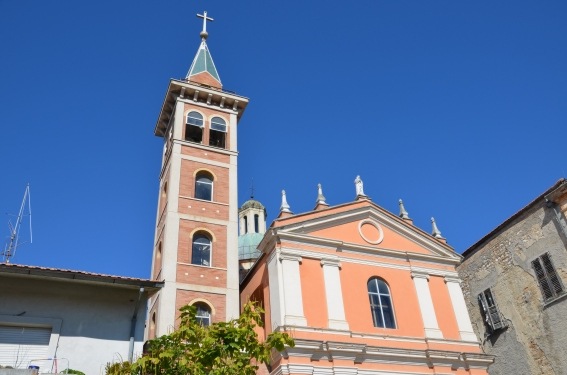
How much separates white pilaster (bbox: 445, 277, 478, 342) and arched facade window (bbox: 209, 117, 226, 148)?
39.7ft

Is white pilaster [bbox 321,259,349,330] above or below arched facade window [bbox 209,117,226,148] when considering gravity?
below

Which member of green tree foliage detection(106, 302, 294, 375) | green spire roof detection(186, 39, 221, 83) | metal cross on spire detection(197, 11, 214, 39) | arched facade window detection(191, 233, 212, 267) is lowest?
green tree foliage detection(106, 302, 294, 375)

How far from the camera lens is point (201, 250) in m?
20.8

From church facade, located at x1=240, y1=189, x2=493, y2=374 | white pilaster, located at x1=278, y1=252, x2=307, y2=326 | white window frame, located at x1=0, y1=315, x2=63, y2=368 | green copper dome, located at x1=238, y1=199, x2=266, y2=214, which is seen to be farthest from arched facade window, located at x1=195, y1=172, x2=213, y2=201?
green copper dome, located at x1=238, y1=199, x2=266, y2=214

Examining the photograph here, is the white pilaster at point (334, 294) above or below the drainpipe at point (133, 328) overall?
above

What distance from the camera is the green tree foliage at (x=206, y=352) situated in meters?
11.3

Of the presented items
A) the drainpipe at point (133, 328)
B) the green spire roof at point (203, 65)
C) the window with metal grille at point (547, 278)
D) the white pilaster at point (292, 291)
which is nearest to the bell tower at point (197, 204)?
the green spire roof at point (203, 65)

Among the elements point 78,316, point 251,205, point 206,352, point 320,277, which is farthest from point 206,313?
point 251,205

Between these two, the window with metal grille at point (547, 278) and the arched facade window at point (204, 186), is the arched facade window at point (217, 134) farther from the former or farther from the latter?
the window with metal grille at point (547, 278)

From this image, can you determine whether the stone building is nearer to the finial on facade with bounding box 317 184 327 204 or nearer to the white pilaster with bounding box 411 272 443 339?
the white pilaster with bounding box 411 272 443 339

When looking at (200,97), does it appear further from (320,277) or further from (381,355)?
(381,355)

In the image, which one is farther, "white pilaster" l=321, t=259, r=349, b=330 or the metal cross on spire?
the metal cross on spire

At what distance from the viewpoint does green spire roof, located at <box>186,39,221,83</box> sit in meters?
28.6

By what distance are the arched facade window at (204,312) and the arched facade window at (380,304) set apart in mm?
6010
